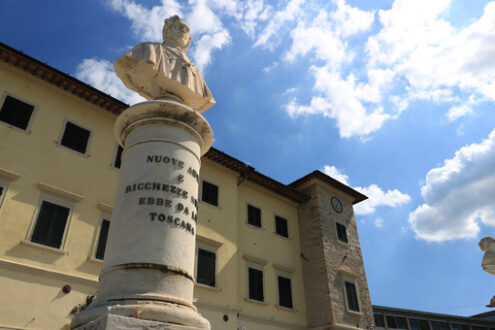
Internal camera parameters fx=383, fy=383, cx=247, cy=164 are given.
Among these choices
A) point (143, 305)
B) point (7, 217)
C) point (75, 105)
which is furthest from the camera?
point (75, 105)

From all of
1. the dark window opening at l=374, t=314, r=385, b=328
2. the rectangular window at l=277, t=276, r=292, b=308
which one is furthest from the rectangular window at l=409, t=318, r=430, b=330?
the rectangular window at l=277, t=276, r=292, b=308

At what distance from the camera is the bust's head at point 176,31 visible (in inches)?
280

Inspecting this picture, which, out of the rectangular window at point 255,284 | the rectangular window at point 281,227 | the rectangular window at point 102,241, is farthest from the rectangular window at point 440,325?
the rectangular window at point 102,241

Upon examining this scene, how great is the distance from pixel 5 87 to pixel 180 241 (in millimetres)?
10646

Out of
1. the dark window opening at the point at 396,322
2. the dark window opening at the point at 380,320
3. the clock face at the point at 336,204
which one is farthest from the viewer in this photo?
the dark window opening at the point at 396,322

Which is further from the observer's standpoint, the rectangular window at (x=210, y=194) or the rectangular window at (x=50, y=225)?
the rectangular window at (x=210, y=194)

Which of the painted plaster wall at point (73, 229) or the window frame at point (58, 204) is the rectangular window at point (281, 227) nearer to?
the painted plaster wall at point (73, 229)

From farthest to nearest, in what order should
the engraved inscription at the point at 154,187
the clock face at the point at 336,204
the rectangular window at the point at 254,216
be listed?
the clock face at the point at 336,204
the rectangular window at the point at 254,216
the engraved inscription at the point at 154,187

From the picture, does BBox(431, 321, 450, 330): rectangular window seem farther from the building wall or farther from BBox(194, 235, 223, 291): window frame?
BBox(194, 235, 223, 291): window frame

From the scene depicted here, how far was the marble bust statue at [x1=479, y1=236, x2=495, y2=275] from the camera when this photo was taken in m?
10.2

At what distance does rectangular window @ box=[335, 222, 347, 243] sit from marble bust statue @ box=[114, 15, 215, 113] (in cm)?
1568

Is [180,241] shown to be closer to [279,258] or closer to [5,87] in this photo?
[5,87]

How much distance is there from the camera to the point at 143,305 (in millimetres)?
4031

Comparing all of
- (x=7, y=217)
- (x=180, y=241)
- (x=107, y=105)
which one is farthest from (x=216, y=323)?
(x=180, y=241)
